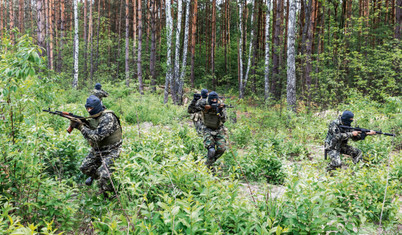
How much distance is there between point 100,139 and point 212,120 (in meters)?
2.77

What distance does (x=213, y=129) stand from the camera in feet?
21.4

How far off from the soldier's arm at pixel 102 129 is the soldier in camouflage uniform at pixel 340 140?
15.1ft

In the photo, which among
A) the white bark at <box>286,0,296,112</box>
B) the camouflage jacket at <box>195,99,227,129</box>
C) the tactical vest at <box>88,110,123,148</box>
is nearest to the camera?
the tactical vest at <box>88,110,123,148</box>

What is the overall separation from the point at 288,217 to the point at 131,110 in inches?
369

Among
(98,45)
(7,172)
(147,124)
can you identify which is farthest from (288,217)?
(98,45)

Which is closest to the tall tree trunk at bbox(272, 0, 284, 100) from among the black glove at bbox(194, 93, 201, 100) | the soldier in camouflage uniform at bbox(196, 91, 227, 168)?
the black glove at bbox(194, 93, 201, 100)

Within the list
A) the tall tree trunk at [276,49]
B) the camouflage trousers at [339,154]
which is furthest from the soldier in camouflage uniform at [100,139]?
the tall tree trunk at [276,49]

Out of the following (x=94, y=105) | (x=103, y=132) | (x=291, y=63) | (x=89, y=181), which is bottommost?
(x=89, y=181)

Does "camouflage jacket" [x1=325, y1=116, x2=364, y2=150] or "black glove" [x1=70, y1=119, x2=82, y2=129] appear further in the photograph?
"camouflage jacket" [x1=325, y1=116, x2=364, y2=150]

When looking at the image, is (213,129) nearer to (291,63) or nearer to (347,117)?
(347,117)

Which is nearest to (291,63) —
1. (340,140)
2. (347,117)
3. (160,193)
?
(347,117)

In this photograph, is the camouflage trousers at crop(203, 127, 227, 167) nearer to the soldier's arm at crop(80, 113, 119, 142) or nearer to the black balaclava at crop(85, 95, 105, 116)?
the soldier's arm at crop(80, 113, 119, 142)

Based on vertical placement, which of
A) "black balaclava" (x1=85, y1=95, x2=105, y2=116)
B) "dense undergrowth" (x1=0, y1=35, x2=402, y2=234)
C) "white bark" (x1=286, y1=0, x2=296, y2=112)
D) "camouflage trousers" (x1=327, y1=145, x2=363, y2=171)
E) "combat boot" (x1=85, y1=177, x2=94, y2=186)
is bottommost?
"combat boot" (x1=85, y1=177, x2=94, y2=186)

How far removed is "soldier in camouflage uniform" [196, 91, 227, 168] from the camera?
621cm
